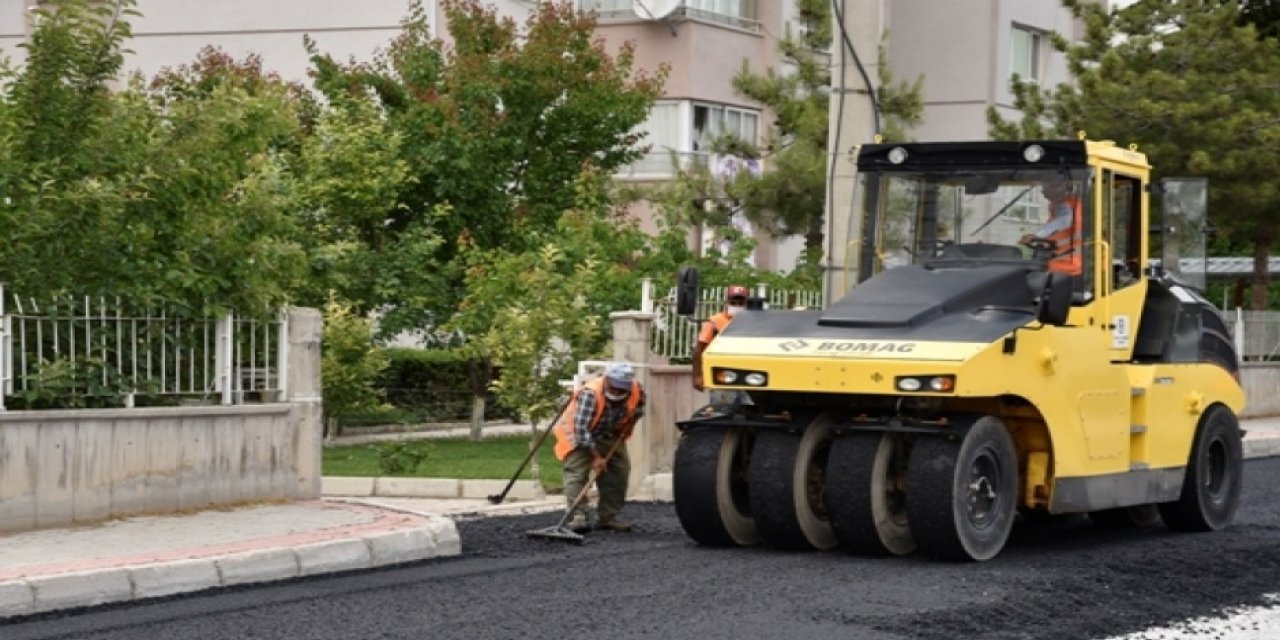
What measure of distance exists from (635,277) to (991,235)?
8696 millimetres

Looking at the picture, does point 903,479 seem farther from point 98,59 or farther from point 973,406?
point 98,59

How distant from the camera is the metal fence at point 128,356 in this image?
13430mm

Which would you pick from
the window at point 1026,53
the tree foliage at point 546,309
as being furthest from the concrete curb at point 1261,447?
the window at point 1026,53

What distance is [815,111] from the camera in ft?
95.8

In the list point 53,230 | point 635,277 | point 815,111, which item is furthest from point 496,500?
point 815,111

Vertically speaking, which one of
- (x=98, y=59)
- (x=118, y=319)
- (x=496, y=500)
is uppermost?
(x=98, y=59)

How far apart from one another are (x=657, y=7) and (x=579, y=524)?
69.3 ft

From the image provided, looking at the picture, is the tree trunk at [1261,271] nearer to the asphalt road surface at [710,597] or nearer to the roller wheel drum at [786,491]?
the asphalt road surface at [710,597]

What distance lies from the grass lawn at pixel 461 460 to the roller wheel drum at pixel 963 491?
593cm

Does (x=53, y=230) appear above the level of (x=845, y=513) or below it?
above

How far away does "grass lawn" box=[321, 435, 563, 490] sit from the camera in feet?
64.2

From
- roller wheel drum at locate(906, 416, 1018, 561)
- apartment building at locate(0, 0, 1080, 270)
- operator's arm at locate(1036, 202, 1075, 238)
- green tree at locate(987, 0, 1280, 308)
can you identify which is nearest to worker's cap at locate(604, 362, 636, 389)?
roller wheel drum at locate(906, 416, 1018, 561)

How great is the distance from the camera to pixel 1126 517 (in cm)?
1593

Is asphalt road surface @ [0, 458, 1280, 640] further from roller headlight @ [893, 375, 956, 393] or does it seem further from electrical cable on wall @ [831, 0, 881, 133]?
electrical cable on wall @ [831, 0, 881, 133]
